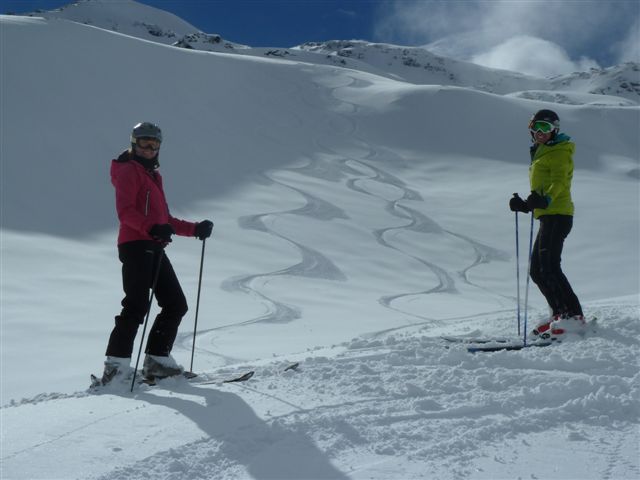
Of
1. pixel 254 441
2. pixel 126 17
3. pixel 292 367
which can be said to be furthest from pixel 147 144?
pixel 126 17

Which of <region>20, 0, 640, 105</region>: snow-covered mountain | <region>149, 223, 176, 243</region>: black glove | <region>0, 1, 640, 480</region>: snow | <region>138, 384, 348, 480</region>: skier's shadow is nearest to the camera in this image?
<region>138, 384, 348, 480</region>: skier's shadow

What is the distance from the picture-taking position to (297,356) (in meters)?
5.25

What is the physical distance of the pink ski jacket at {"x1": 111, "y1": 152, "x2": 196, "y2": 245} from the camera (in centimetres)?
435

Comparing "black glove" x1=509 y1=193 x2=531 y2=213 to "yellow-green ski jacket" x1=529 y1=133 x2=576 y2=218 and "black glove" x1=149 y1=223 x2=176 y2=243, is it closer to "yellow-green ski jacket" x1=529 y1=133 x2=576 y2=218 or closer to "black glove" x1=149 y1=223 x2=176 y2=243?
"yellow-green ski jacket" x1=529 y1=133 x2=576 y2=218

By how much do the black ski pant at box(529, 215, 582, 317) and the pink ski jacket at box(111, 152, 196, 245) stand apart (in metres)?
2.90

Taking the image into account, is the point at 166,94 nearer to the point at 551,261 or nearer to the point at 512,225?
the point at 512,225

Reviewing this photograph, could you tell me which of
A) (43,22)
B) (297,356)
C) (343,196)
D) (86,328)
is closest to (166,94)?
(43,22)

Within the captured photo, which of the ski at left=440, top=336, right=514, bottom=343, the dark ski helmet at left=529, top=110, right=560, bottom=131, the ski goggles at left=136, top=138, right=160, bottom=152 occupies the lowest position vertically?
the ski at left=440, top=336, right=514, bottom=343

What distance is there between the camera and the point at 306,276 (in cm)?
1091

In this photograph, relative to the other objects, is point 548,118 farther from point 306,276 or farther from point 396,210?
point 396,210

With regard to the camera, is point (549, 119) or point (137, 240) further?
point (549, 119)

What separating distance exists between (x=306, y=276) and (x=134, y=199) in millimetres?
6655

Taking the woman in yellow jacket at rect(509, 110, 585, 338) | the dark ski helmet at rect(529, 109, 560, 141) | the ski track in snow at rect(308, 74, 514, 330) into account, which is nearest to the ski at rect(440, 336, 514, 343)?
the woman in yellow jacket at rect(509, 110, 585, 338)

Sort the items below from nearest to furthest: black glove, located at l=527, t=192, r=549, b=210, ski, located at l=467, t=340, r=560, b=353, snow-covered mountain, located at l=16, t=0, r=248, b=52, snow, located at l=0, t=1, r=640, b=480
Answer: snow, located at l=0, t=1, r=640, b=480 < ski, located at l=467, t=340, r=560, b=353 < black glove, located at l=527, t=192, r=549, b=210 < snow-covered mountain, located at l=16, t=0, r=248, b=52
